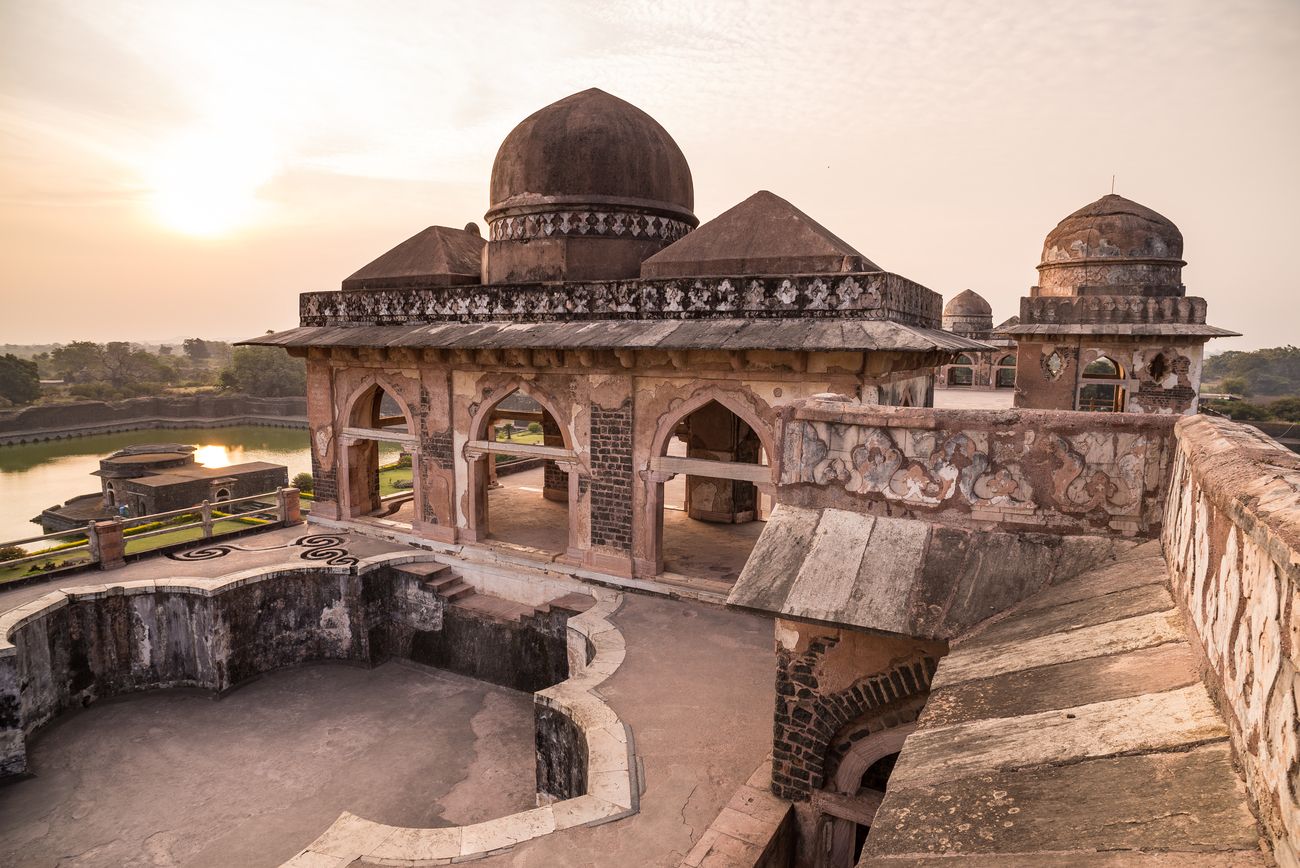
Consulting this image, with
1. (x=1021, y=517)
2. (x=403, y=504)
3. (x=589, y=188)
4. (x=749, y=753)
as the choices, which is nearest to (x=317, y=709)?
(x=403, y=504)

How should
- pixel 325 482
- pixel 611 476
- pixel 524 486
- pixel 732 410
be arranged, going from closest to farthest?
pixel 732 410
pixel 611 476
pixel 325 482
pixel 524 486

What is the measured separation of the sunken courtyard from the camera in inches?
87.0

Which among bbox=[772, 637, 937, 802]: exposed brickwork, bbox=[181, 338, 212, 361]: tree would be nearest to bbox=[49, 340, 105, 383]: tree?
bbox=[181, 338, 212, 361]: tree

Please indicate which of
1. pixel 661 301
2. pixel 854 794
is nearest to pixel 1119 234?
pixel 661 301

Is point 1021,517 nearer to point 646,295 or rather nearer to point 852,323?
point 852,323

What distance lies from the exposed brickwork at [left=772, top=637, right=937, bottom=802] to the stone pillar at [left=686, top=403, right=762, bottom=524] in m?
8.27

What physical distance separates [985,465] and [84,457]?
49791 millimetres

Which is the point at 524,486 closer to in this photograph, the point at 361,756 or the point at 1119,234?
the point at 361,756

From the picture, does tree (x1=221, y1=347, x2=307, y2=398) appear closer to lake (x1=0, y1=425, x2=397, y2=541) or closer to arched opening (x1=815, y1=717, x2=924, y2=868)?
lake (x1=0, y1=425, x2=397, y2=541)

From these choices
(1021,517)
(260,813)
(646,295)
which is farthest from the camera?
(646,295)

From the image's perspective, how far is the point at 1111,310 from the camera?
15.9 metres

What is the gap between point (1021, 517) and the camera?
12.7 ft

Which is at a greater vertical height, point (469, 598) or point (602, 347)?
point (602, 347)

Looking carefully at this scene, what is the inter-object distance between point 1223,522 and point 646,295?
8401 millimetres
